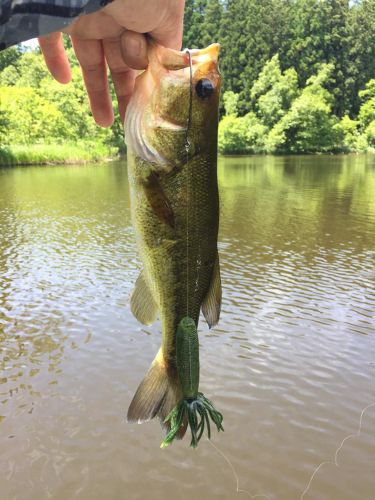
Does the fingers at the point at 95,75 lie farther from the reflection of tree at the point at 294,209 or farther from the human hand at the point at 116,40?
the reflection of tree at the point at 294,209

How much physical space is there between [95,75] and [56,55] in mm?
194

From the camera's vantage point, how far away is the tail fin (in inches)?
73.3

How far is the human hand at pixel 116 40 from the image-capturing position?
160 cm

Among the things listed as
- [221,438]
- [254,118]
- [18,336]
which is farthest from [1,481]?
[254,118]

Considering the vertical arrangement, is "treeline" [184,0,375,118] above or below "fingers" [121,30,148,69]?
above

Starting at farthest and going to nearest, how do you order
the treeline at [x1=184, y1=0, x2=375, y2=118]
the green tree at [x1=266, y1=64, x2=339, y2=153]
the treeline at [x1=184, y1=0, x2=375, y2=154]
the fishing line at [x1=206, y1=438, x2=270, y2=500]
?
the treeline at [x1=184, y1=0, x2=375, y2=118] → the treeline at [x1=184, y1=0, x2=375, y2=154] → the green tree at [x1=266, y1=64, x2=339, y2=153] → the fishing line at [x1=206, y1=438, x2=270, y2=500]

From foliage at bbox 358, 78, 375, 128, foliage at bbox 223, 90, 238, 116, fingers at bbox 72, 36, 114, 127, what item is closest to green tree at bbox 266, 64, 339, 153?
foliage at bbox 358, 78, 375, 128

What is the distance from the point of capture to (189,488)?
4.41 metres

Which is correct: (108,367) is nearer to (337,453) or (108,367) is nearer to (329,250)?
(337,453)

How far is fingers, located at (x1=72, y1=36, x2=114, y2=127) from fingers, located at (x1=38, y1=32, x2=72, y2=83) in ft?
0.39

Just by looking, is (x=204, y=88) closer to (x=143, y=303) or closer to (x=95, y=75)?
(x=95, y=75)

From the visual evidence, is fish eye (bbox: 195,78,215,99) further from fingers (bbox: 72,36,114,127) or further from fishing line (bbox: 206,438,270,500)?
fishing line (bbox: 206,438,270,500)

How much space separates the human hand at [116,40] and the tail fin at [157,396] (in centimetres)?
104

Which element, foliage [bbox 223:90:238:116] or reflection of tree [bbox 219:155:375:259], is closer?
reflection of tree [bbox 219:155:375:259]
